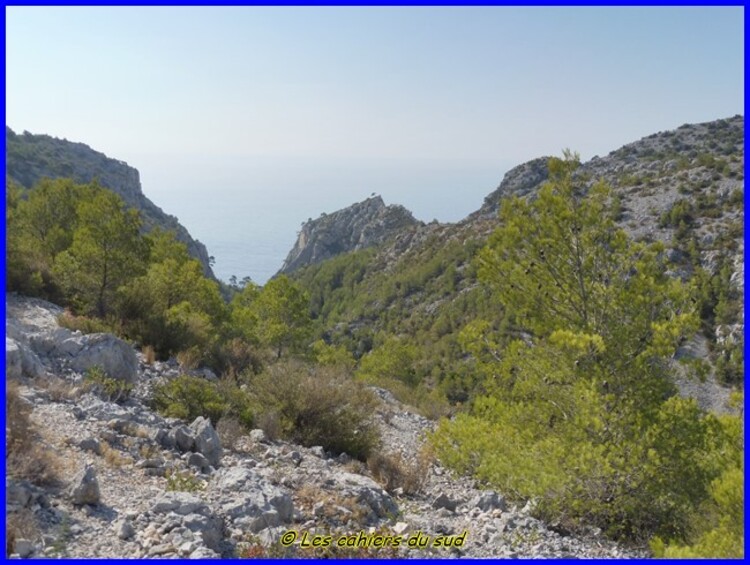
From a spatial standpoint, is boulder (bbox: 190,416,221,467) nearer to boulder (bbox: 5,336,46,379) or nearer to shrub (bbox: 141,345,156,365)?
boulder (bbox: 5,336,46,379)

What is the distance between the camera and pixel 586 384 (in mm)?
7633

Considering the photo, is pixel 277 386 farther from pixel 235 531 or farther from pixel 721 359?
pixel 721 359

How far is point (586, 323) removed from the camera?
26.4 feet

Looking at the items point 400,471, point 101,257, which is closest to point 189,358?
point 101,257

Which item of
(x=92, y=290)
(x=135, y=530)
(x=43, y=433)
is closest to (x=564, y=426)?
(x=135, y=530)

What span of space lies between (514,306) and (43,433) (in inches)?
293

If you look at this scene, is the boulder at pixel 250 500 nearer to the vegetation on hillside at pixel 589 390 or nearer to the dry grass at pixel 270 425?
the vegetation on hillside at pixel 589 390

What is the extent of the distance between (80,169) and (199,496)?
10325cm

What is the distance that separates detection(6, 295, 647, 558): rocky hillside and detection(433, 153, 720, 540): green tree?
0.76 meters

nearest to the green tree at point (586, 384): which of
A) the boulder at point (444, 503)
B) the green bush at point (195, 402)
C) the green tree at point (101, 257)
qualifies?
the boulder at point (444, 503)

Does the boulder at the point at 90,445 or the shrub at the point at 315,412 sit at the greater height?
the boulder at the point at 90,445

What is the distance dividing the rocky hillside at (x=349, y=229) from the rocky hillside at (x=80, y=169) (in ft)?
143

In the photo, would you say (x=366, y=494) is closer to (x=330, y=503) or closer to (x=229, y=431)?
(x=330, y=503)

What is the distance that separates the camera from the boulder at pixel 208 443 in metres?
8.84
